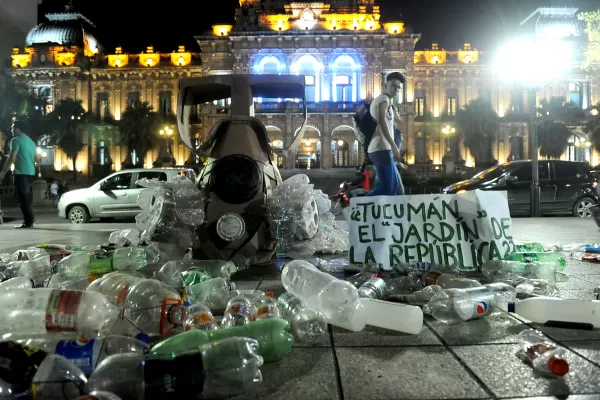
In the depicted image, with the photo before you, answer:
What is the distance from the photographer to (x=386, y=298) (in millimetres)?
3537

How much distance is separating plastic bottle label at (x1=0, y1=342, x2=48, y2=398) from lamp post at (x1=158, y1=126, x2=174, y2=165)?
160ft

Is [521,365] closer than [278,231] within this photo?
Yes

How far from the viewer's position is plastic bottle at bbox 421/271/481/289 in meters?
3.51

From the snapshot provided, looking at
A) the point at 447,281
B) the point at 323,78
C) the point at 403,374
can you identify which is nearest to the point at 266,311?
the point at 403,374

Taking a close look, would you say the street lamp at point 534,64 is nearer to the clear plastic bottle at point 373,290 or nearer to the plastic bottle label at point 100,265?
the clear plastic bottle at point 373,290

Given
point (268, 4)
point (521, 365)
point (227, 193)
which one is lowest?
point (521, 365)

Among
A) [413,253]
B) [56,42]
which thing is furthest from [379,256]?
[56,42]

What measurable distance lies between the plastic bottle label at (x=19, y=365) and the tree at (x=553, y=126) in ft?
167

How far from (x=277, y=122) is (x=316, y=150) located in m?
5.87

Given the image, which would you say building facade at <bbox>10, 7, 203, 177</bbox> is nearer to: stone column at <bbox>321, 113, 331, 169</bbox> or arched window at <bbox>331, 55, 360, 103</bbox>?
arched window at <bbox>331, 55, 360, 103</bbox>

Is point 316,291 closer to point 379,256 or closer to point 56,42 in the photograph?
point 379,256

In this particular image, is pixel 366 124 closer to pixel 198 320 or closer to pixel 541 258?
pixel 541 258

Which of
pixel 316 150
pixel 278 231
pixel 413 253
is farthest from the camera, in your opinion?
pixel 316 150

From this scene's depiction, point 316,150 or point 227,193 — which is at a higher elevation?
point 316,150
